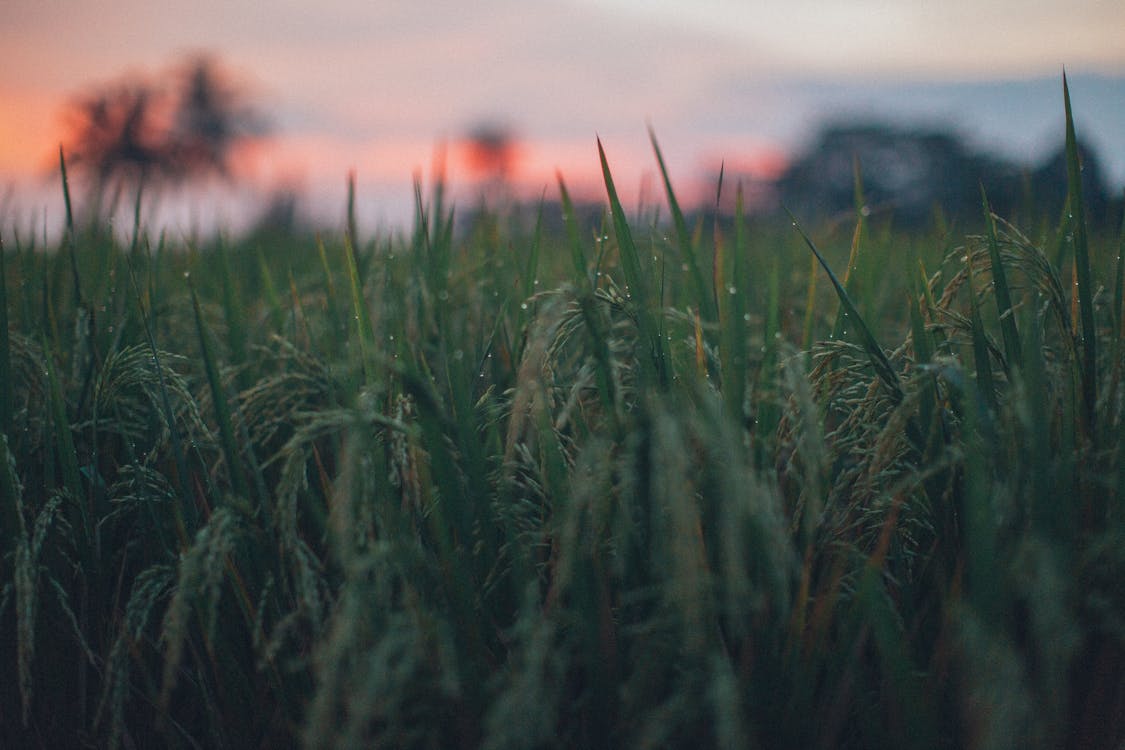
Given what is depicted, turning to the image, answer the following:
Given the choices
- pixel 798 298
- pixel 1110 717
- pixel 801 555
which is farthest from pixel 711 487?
pixel 798 298

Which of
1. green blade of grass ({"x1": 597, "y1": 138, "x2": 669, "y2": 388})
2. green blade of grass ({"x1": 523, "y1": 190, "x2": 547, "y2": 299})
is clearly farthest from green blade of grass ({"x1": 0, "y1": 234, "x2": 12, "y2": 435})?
green blade of grass ({"x1": 597, "y1": 138, "x2": 669, "y2": 388})

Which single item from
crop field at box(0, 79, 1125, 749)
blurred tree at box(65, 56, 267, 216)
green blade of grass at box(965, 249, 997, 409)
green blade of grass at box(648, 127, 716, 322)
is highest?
blurred tree at box(65, 56, 267, 216)

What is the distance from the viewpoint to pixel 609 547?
3.81ft

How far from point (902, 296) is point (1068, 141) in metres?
1.43

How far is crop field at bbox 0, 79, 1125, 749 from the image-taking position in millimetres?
896

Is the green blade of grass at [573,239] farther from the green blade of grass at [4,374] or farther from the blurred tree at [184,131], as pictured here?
the blurred tree at [184,131]

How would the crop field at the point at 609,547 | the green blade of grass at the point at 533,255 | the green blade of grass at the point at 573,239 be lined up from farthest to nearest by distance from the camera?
1. the green blade of grass at the point at 533,255
2. the green blade of grass at the point at 573,239
3. the crop field at the point at 609,547

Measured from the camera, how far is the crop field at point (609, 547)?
0.90 metres

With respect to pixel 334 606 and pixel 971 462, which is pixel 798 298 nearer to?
pixel 971 462

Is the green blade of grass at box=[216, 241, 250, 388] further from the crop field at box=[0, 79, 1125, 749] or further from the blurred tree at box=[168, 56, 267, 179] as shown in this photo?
the blurred tree at box=[168, 56, 267, 179]

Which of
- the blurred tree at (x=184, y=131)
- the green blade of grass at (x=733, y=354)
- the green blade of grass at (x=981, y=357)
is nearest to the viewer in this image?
the green blade of grass at (x=733, y=354)

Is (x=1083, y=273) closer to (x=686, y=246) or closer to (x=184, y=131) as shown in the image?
(x=686, y=246)

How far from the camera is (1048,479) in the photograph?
0.93m

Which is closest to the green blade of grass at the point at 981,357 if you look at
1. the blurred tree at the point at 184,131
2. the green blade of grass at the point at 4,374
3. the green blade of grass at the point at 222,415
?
the green blade of grass at the point at 222,415
